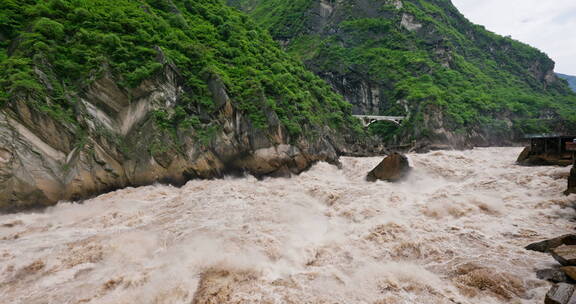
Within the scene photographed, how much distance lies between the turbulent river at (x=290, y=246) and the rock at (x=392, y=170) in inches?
126

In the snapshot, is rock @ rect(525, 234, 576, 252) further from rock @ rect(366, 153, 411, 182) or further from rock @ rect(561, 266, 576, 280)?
rock @ rect(366, 153, 411, 182)

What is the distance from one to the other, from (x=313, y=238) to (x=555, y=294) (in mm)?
7097

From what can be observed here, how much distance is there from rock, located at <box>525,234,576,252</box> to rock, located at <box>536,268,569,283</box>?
112 centimetres

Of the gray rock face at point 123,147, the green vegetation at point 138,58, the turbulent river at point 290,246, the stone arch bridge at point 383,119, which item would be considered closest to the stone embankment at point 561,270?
the turbulent river at point 290,246

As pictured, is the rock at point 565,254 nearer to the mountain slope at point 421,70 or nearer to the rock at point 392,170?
the rock at point 392,170

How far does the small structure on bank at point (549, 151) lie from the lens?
64.3ft

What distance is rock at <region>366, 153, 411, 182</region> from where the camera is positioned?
63.4 ft

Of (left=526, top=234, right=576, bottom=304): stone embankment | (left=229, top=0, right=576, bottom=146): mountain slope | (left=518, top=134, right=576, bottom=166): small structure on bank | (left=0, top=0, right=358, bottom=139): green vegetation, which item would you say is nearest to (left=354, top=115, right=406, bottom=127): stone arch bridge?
(left=229, top=0, right=576, bottom=146): mountain slope

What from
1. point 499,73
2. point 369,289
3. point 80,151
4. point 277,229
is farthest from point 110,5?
point 499,73

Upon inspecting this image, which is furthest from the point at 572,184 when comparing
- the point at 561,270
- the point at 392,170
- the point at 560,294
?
the point at 560,294

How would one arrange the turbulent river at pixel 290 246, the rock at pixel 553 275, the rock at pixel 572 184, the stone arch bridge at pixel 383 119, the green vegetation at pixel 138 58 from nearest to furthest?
the rock at pixel 553 275, the turbulent river at pixel 290 246, the rock at pixel 572 184, the green vegetation at pixel 138 58, the stone arch bridge at pixel 383 119

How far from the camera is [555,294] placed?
213 inches

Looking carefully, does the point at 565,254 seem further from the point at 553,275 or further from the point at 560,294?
the point at 560,294

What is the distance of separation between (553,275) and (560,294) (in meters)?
2.10
